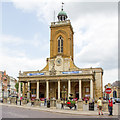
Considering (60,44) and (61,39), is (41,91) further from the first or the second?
(61,39)

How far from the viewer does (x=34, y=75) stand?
5356 cm

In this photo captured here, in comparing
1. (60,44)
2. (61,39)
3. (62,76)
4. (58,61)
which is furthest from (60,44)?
(62,76)

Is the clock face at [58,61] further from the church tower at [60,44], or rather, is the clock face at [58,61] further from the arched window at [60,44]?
the arched window at [60,44]

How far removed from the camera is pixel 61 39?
193ft

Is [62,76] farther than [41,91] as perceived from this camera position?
No

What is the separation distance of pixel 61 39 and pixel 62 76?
13.3m

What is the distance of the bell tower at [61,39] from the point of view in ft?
188

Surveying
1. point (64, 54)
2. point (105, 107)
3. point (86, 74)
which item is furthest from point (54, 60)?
point (105, 107)

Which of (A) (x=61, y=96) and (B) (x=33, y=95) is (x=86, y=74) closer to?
(A) (x=61, y=96)

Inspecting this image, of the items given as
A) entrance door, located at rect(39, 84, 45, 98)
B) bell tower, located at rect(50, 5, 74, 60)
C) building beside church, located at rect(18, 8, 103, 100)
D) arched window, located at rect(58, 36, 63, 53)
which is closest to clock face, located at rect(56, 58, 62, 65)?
building beside church, located at rect(18, 8, 103, 100)

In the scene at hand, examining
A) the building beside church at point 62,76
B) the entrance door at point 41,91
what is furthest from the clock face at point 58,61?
the entrance door at point 41,91

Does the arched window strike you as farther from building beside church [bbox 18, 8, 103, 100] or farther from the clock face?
the clock face

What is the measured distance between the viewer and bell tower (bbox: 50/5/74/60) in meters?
57.3

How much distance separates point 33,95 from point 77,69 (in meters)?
15.1
